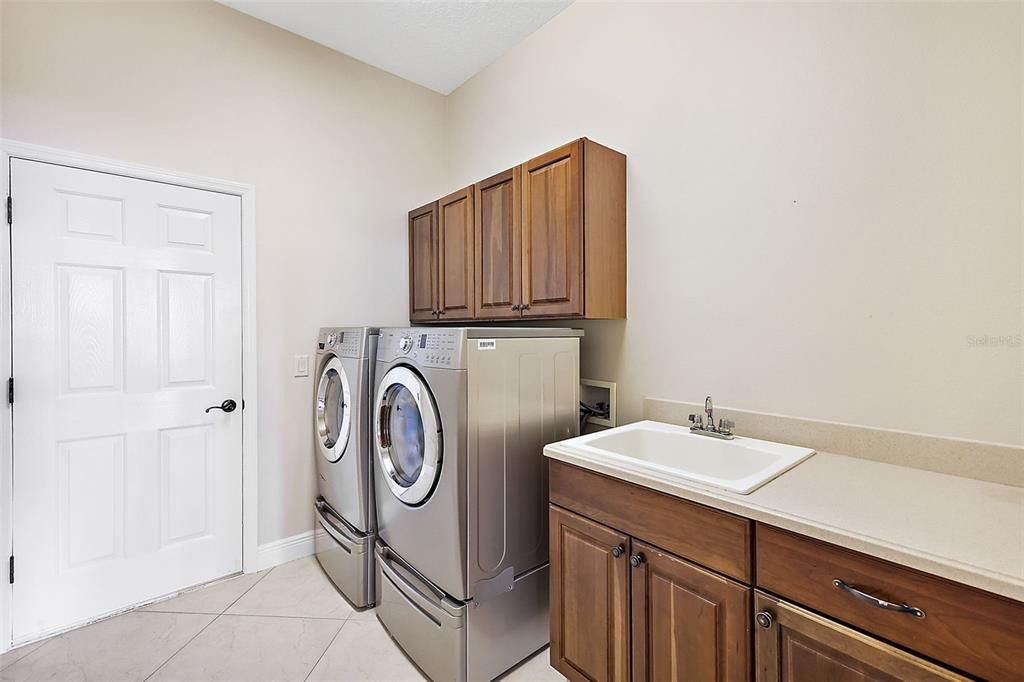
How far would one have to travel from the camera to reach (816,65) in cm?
→ 145

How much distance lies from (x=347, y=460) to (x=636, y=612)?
149 cm

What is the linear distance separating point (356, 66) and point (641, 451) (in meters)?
2.86

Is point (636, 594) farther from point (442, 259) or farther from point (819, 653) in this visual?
point (442, 259)

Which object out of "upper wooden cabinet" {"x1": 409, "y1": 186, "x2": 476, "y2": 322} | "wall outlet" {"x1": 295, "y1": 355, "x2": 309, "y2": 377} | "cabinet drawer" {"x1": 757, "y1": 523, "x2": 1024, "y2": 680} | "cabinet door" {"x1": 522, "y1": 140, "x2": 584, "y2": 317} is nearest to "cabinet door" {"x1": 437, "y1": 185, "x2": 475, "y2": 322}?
"upper wooden cabinet" {"x1": 409, "y1": 186, "x2": 476, "y2": 322}

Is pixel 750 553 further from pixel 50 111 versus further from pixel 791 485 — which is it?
pixel 50 111

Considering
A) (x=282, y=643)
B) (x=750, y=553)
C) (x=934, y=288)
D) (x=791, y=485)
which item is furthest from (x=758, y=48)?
(x=282, y=643)

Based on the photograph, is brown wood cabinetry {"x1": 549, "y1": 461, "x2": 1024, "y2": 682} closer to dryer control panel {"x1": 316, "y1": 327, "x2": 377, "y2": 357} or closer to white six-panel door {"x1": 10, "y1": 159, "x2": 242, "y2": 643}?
dryer control panel {"x1": 316, "y1": 327, "x2": 377, "y2": 357}

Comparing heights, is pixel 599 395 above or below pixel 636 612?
above

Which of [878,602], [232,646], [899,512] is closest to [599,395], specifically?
[899,512]

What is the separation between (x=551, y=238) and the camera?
1.95 m

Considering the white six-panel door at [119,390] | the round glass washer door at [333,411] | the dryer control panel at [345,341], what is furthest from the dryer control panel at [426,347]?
the white six-panel door at [119,390]

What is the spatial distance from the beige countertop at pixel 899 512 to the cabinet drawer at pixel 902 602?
35 millimetres

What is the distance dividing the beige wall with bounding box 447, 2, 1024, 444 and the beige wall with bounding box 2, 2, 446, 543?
4.59 ft

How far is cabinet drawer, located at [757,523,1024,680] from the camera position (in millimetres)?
716
